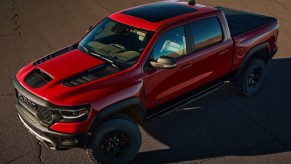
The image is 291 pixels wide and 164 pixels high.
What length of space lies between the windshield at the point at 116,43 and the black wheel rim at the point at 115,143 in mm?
962

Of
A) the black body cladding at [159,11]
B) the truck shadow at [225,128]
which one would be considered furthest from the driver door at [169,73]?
the truck shadow at [225,128]

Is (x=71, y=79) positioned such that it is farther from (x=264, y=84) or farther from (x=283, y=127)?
(x=264, y=84)

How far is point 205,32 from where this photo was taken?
5113mm

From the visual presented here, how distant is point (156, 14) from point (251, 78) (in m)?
2.53

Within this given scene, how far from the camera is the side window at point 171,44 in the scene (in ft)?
14.9

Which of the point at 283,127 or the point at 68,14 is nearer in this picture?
the point at 283,127

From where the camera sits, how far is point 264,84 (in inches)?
266

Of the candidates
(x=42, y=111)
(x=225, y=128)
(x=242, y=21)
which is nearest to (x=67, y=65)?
(x=42, y=111)

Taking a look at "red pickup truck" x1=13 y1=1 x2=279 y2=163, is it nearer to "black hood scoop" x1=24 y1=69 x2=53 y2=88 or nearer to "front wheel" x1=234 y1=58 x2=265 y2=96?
"black hood scoop" x1=24 y1=69 x2=53 y2=88

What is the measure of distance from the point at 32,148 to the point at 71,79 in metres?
1.48

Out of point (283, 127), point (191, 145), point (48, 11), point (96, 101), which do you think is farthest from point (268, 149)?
point (48, 11)

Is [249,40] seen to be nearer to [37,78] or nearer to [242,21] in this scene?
[242,21]

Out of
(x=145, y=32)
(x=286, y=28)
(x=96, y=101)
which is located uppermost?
(x=145, y=32)

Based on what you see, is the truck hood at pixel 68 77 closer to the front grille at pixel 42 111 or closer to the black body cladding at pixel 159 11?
the front grille at pixel 42 111
